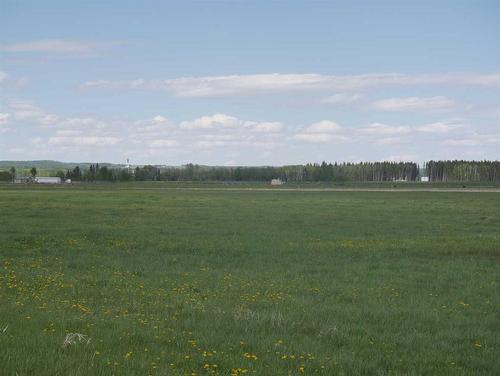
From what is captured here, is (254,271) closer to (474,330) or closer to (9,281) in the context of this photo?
(9,281)

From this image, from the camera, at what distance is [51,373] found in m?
8.37

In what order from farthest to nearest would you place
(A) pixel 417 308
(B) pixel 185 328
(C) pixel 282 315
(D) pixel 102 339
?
(A) pixel 417 308, (C) pixel 282 315, (B) pixel 185 328, (D) pixel 102 339

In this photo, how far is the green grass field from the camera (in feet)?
31.3

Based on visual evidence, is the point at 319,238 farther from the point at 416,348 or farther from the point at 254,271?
the point at 416,348

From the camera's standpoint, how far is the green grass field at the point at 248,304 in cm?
953

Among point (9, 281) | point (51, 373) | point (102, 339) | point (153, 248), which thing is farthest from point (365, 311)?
point (153, 248)

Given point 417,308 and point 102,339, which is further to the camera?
point 417,308

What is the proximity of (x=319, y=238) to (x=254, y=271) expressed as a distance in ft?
37.1

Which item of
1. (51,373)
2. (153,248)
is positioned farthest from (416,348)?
(153,248)

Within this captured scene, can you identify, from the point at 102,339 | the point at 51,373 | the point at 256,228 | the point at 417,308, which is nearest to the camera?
the point at 51,373

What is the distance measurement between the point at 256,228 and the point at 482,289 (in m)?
19.7

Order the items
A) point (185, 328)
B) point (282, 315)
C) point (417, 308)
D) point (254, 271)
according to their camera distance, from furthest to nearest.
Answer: point (254, 271) → point (417, 308) → point (282, 315) → point (185, 328)

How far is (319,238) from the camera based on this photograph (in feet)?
101

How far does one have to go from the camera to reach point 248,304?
1421 centimetres
